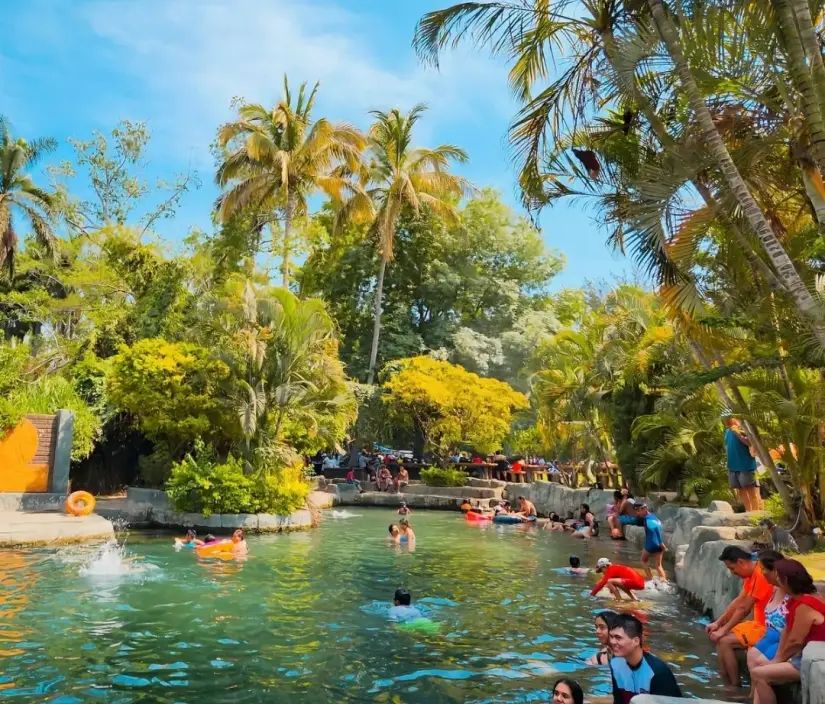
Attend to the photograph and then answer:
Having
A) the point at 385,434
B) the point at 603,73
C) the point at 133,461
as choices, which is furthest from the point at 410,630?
the point at 385,434

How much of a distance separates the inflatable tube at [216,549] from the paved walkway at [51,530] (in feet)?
9.55

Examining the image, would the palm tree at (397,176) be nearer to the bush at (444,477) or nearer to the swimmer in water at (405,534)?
the bush at (444,477)

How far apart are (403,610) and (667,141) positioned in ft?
23.0

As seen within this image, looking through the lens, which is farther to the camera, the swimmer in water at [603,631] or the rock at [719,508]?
the rock at [719,508]

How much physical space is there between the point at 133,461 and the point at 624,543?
56.7ft

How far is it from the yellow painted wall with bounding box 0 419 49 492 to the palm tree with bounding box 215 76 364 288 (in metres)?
11.5

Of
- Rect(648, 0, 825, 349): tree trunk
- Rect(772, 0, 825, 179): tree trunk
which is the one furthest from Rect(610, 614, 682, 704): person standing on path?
Rect(772, 0, 825, 179): tree trunk

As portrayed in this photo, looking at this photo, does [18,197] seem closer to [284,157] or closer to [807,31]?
[284,157]

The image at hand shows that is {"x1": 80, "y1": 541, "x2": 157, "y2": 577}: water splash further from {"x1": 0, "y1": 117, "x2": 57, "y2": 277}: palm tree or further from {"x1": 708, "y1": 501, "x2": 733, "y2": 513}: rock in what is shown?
{"x1": 0, "y1": 117, "x2": 57, "y2": 277}: palm tree

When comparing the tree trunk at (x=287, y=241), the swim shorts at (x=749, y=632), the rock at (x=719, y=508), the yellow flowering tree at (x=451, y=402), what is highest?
the tree trunk at (x=287, y=241)

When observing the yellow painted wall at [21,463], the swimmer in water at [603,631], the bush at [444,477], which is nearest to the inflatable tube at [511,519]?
the bush at [444,477]

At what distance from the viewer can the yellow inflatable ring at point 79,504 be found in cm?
1675

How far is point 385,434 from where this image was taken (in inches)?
1320

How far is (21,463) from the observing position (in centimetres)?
1895
